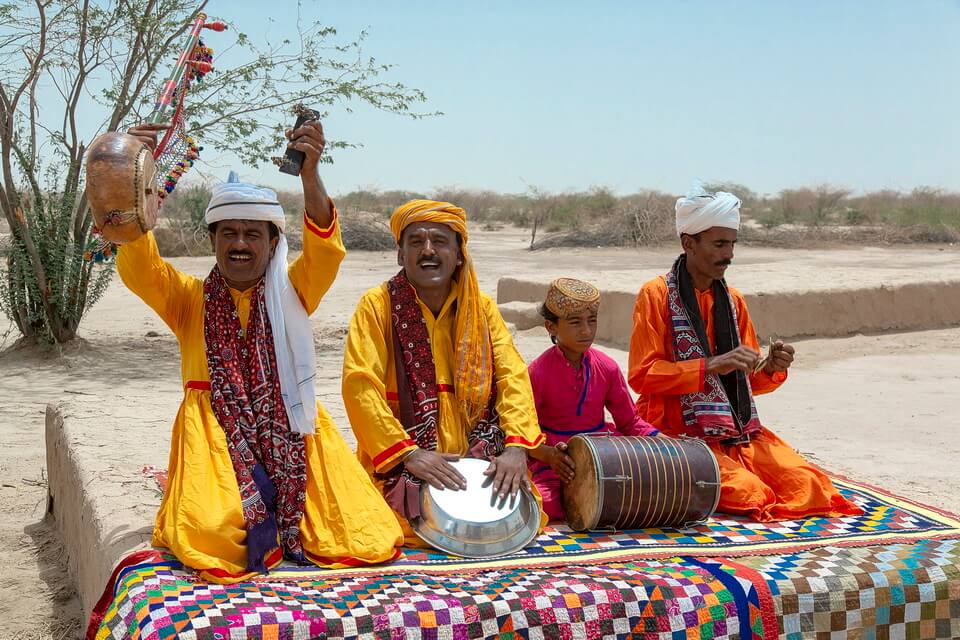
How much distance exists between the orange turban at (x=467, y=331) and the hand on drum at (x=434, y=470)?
31 centimetres

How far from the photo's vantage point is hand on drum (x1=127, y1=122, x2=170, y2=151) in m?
3.76

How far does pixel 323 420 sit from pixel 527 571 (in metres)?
1.03

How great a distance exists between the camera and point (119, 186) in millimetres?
3502

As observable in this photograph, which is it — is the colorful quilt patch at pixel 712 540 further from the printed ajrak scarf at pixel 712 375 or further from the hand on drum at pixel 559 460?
the printed ajrak scarf at pixel 712 375

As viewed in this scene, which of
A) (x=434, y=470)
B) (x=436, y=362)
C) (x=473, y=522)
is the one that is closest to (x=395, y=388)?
(x=436, y=362)

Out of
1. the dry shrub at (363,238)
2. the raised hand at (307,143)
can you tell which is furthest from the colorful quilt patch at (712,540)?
the dry shrub at (363,238)

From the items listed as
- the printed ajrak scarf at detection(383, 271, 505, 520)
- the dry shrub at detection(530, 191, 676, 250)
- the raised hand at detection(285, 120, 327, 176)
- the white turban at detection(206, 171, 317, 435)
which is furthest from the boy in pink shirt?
the dry shrub at detection(530, 191, 676, 250)

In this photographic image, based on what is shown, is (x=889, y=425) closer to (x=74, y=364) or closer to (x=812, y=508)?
(x=812, y=508)

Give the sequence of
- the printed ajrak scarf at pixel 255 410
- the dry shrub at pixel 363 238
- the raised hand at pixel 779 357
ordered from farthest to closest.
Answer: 1. the dry shrub at pixel 363 238
2. the raised hand at pixel 779 357
3. the printed ajrak scarf at pixel 255 410

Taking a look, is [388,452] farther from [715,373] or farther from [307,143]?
[715,373]

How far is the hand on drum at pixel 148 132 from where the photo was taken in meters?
3.76

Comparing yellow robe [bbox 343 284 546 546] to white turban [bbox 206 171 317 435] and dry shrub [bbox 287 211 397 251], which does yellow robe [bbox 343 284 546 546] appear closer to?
white turban [bbox 206 171 317 435]

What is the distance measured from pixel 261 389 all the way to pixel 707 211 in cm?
223

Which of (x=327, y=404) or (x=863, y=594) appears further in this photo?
(x=327, y=404)
